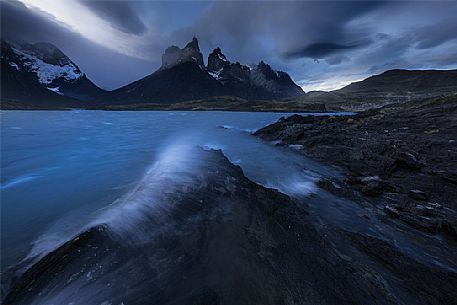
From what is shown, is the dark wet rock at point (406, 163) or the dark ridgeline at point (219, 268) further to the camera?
the dark wet rock at point (406, 163)

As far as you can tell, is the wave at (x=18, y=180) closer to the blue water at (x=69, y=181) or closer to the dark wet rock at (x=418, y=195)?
the blue water at (x=69, y=181)

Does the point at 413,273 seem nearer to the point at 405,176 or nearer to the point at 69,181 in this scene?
the point at 405,176

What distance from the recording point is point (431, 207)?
9.46 m

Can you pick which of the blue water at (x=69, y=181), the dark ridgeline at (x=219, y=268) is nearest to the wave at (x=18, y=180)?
the blue water at (x=69, y=181)

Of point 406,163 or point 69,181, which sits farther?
point 406,163

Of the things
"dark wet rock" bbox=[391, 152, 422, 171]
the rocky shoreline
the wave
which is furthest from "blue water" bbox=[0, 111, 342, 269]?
"dark wet rock" bbox=[391, 152, 422, 171]

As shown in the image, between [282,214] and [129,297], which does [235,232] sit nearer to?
[282,214]

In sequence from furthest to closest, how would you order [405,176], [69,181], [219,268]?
1. [405,176]
2. [69,181]
3. [219,268]

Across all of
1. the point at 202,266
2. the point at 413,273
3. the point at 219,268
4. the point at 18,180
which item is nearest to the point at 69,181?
the point at 18,180

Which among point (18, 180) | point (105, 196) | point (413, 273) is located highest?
point (105, 196)

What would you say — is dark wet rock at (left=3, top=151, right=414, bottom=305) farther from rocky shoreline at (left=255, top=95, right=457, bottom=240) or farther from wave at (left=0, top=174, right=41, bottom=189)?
wave at (left=0, top=174, right=41, bottom=189)

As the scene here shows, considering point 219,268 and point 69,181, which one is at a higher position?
point 219,268

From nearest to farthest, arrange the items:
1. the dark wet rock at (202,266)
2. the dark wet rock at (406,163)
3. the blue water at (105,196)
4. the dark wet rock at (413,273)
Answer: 1. the dark wet rock at (202,266)
2. the dark wet rock at (413,273)
3. the blue water at (105,196)
4. the dark wet rock at (406,163)

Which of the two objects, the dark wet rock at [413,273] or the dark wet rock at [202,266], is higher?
the dark wet rock at [202,266]
